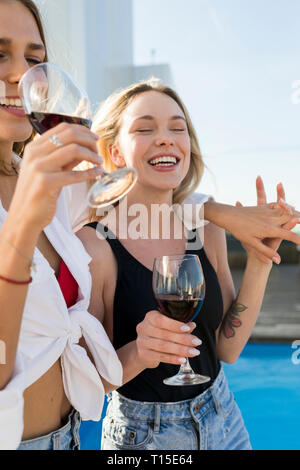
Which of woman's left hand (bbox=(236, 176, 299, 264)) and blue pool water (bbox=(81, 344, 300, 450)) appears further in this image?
blue pool water (bbox=(81, 344, 300, 450))

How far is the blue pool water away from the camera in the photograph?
4.44 m

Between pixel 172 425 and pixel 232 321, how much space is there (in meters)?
0.48

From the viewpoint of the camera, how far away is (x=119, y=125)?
1.84 metres

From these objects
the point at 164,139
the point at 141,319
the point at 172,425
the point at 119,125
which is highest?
the point at 119,125

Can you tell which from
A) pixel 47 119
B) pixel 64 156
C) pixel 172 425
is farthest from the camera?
pixel 172 425

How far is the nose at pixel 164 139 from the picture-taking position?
1669mm

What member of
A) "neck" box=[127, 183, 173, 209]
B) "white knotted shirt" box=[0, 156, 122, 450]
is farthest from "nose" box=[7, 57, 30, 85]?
"neck" box=[127, 183, 173, 209]

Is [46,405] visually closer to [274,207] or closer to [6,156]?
[6,156]

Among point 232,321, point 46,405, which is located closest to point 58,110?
point 46,405

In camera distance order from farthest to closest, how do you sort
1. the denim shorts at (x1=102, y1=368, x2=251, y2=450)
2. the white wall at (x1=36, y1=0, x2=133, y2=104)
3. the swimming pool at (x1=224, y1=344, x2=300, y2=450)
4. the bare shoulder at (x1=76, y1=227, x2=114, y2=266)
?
1. the white wall at (x1=36, y1=0, x2=133, y2=104)
2. the swimming pool at (x1=224, y1=344, x2=300, y2=450)
3. the bare shoulder at (x1=76, y1=227, x2=114, y2=266)
4. the denim shorts at (x1=102, y1=368, x2=251, y2=450)

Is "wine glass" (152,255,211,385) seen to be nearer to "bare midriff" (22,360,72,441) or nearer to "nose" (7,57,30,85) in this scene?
"bare midriff" (22,360,72,441)

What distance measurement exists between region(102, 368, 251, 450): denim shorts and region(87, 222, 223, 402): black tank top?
0.10 feet

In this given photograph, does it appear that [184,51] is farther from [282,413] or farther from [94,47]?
[282,413]

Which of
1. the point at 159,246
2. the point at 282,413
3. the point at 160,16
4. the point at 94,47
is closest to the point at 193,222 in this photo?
the point at 159,246
